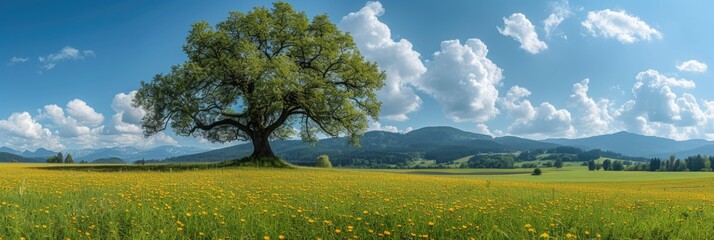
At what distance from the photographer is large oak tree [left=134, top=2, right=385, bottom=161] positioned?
38.8 m

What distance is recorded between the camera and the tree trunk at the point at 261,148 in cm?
4272

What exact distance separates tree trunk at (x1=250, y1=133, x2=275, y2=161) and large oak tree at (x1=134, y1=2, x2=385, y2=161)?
0.30 feet

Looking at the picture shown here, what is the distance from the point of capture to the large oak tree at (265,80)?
38.8m

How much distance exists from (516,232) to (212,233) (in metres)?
4.80

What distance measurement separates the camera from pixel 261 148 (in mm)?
43281

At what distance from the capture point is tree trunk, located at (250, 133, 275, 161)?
42719 mm

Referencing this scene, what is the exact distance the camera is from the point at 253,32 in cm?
4244

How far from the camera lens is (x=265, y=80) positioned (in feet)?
121

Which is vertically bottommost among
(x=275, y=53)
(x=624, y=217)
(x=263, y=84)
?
(x=624, y=217)

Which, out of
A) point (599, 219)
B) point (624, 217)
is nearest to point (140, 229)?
point (599, 219)

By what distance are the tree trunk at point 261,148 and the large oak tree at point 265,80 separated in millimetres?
92

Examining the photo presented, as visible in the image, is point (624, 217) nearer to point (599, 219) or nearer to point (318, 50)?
point (599, 219)

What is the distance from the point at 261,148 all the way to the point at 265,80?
8754mm

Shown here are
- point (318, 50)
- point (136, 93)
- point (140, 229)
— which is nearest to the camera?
point (140, 229)
